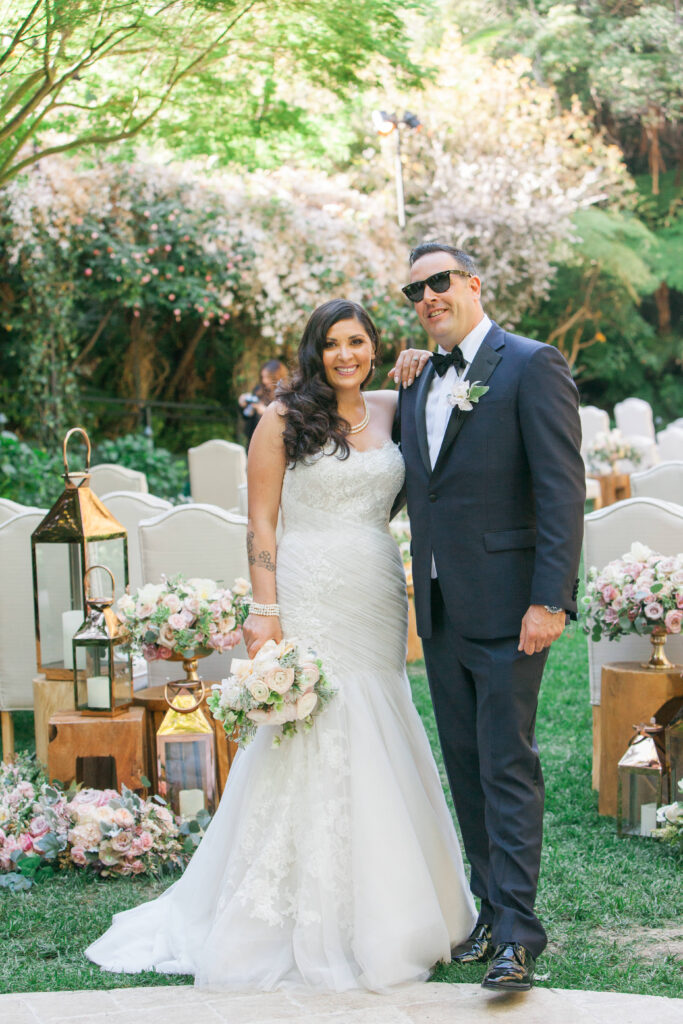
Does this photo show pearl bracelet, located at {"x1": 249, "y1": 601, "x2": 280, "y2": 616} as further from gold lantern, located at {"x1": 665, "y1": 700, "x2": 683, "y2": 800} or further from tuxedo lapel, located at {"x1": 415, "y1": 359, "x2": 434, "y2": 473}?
gold lantern, located at {"x1": 665, "y1": 700, "x2": 683, "y2": 800}

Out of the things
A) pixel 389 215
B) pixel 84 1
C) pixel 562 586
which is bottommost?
pixel 562 586

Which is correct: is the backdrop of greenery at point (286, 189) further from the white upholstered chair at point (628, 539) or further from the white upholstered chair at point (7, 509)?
the white upholstered chair at point (628, 539)

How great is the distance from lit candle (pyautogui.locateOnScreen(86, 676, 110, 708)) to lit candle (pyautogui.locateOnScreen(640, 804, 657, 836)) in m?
1.96

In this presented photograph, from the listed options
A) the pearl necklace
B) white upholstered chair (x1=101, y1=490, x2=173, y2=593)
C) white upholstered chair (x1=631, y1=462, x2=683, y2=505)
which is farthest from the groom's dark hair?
white upholstered chair (x1=631, y1=462, x2=683, y2=505)

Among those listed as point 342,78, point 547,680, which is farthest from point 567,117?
point 547,680

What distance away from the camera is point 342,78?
6.46m

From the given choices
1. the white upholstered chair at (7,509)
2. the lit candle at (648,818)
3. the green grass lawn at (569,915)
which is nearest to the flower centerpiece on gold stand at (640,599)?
the lit candle at (648,818)

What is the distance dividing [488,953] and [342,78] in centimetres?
514

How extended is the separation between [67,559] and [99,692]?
545 millimetres

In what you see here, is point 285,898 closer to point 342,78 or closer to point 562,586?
point 562,586

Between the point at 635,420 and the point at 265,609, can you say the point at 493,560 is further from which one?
the point at 635,420

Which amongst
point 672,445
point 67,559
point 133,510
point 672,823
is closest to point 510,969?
point 672,823

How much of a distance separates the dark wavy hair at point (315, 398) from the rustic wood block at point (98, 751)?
1358 millimetres

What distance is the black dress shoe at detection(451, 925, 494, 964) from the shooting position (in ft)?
9.64
